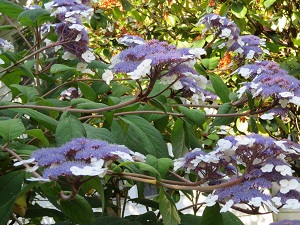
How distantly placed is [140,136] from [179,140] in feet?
0.70

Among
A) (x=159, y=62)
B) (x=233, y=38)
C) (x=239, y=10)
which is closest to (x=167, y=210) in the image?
(x=159, y=62)

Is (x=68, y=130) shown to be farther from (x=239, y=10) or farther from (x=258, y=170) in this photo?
(x=239, y=10)

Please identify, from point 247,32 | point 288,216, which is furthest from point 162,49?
point 288,216

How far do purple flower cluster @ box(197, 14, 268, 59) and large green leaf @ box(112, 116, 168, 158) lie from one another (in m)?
0.52

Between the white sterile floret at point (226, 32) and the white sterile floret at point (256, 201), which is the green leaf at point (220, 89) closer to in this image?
the white sterile floret at point (226, 32)

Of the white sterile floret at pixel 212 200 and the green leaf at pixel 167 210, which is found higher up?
the white sterile floret at pixel 212 200

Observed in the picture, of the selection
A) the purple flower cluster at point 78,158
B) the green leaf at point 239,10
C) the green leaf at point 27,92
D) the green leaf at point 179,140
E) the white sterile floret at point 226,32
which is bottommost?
the green leaf at point 179,140

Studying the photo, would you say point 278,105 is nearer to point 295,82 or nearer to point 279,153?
point 295,82

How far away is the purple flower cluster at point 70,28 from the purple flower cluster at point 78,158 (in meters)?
0.55

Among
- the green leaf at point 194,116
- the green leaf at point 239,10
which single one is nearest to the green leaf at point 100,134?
the green leaf at point 194,116

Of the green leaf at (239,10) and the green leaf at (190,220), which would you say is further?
the green leaf at (239,10)

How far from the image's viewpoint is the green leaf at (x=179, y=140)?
1660 mm

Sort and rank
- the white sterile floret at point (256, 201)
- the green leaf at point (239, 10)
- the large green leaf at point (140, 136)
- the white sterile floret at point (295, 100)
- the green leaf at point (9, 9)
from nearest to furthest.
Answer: the white sterile floret at point (256, 201) < the white sterile floret at point (295, 100) < the large green leaf at point (140, 136) < the green leaf at point (9, 9) < the green leaf at point (239, 10)

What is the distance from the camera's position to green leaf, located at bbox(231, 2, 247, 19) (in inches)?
114
